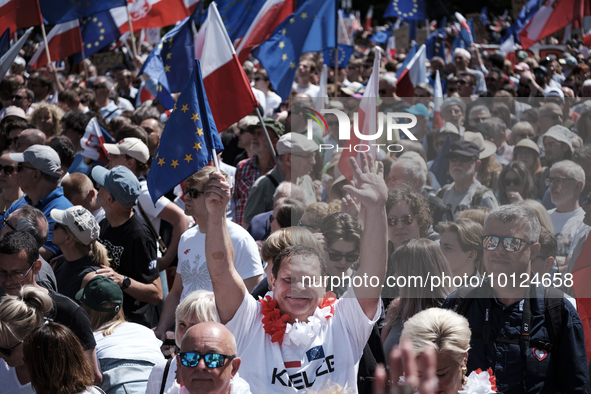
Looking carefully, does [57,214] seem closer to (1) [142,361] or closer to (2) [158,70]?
(1) [142,361]

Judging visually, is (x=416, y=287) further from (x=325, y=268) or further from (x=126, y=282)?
(x=126, y=282)

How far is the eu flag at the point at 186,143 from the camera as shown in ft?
13.5

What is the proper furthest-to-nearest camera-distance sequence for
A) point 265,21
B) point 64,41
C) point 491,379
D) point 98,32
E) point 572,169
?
1. point 98,32
2. point 64,41
3. point 265,21
4. point 572,169
5. point 491,379

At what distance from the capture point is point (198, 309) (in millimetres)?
3402

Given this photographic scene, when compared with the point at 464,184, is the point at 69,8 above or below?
above

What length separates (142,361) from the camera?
142 inches

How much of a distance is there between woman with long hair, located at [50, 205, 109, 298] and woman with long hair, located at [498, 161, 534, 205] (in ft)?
8.72

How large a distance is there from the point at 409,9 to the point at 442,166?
11.7 metres

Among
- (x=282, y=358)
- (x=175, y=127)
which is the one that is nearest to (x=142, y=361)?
(x=282, y=358)

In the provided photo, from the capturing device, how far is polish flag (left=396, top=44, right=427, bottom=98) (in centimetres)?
938

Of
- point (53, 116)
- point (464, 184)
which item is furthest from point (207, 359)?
point (53, 116)

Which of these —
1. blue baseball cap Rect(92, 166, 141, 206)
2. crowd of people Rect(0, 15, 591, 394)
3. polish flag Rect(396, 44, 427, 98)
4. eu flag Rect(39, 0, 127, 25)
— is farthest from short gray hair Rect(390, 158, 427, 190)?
eu flag Rect(39, 0, 127, 25)

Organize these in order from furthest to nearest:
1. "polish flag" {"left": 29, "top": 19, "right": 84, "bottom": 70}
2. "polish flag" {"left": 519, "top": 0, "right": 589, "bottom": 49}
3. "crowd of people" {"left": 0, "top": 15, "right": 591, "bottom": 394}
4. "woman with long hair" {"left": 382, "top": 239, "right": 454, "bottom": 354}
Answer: "polish flag" {"left": 519, "top": 0, "right": 589, "bottom": 49} → "polish flag" {"left": 29, "top": 19, "right": 84, "bottom": 70} → "woman with long hair" {"left": 382, "top": 239, "right": 454, "bottom": 354} → "crowd of people" {"left": 0, "top": 15, "right": 591, "bottom": 394}

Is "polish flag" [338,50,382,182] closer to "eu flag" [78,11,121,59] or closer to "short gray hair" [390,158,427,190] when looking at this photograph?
"short gray hair" [390,158,427,190]
